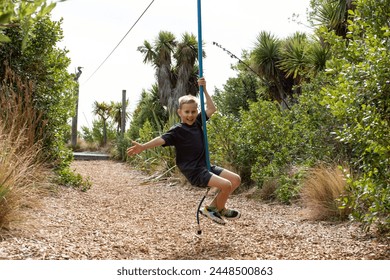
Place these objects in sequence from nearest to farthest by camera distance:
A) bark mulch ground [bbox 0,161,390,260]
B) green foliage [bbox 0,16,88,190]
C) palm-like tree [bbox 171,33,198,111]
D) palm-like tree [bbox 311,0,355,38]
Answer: bark mulch ground [bbox 0,161,390,260], green foliage [bbox 0,16,88,190], palm-like tree [bbox 311,0,355,38], palm-like tree [bbox 171,33,198,111]

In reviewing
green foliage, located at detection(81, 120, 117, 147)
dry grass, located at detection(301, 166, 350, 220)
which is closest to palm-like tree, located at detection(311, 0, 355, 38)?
dry grass, located at detection(301, 166, 350, 220)

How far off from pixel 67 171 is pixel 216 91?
1389cm

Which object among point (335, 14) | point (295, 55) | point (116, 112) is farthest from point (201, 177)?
point (116, 112)

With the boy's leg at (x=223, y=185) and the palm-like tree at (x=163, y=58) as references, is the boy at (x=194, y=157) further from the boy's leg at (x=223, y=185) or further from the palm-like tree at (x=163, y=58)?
the palm-like tree at (x=163, y=58)

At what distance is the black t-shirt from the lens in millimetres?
4461

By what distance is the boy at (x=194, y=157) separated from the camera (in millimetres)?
4355

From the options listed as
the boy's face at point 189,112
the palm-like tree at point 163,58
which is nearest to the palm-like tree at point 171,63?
the palm-like tree at point 163,58

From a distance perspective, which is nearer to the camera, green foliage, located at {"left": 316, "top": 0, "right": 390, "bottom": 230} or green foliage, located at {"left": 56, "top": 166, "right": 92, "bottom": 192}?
green foliage, located at {"left": 316, "top": 0, "right": 390, "bottom": 230}

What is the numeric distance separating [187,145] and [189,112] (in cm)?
31

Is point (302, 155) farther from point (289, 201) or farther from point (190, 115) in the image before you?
point (190, 115)

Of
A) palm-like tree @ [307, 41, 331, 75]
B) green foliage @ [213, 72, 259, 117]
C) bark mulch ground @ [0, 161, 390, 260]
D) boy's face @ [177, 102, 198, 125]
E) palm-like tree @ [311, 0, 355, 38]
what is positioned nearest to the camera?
bark mulch ground @ [0, 161, 390, 260]

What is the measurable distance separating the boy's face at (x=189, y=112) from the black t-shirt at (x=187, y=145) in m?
0.08

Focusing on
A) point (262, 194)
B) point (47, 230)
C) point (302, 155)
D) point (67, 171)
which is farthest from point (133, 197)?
point (47, 230)

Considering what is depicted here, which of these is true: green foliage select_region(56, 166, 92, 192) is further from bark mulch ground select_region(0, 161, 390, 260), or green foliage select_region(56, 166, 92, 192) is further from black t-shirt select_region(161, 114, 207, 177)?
black t-shirt select_region(161, 114, 207, 177)
